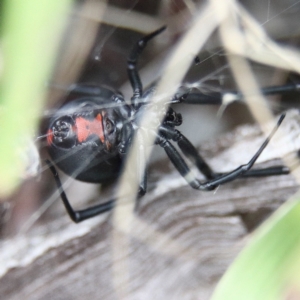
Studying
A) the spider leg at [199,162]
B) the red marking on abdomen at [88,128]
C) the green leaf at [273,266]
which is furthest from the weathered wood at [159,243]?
the green leaf at [273,266]

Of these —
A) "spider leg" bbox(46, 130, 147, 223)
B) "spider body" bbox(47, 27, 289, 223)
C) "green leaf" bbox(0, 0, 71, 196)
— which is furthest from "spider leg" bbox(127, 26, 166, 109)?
"green leaf" bbox(0, 0, 71, 196)

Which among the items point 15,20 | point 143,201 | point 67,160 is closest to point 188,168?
point 143,201

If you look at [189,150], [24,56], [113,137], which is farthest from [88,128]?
[24,56]

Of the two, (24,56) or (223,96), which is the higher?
(24,56)

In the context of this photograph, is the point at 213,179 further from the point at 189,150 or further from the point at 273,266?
the point at 273,266

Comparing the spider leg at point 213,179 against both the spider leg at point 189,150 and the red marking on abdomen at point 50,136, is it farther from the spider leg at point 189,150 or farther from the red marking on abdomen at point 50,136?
the red marking on abdomen at point 50,136

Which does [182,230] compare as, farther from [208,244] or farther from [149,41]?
[149,41]
